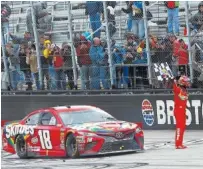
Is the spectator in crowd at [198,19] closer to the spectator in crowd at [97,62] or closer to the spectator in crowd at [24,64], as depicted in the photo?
the spectator in crowd at [97,62]

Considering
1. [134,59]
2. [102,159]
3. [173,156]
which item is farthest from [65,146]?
[134,59]

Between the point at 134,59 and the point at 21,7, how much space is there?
Result: 4.90 metres

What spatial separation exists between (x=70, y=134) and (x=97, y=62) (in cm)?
638

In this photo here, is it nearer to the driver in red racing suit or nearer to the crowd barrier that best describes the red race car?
the driver in red racing suit

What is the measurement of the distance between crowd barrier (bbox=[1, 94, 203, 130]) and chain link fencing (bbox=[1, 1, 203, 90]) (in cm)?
41

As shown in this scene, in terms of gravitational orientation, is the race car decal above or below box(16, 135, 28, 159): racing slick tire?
above

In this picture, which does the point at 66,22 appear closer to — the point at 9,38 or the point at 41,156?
the point at 9,38

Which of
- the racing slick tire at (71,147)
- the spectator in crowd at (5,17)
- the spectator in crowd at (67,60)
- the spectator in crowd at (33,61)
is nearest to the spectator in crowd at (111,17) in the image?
the spectator in crowd at (67,60)

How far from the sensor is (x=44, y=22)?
74.6 feet

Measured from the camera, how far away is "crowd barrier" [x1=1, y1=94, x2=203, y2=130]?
66.4 feet

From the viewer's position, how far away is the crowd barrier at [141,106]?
20.2 meters

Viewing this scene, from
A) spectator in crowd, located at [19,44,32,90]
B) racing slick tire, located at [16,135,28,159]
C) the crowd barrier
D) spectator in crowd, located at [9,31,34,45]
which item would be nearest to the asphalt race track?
racing slick tire, located at [16,135,28,159]

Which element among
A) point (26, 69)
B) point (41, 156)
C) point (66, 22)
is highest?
point (66, 22)

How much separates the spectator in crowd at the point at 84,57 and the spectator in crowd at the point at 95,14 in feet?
1.43
